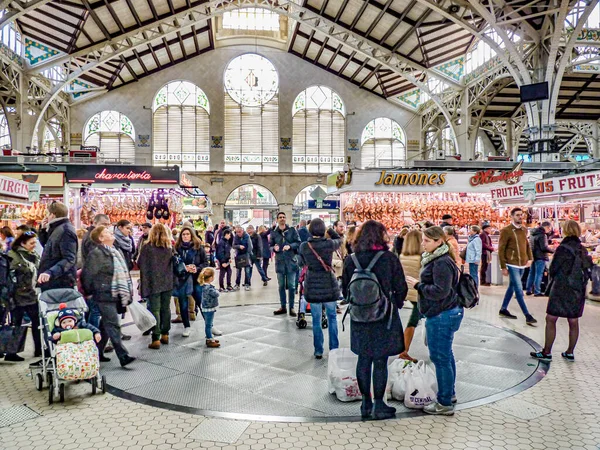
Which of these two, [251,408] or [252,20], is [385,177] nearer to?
[251,408]

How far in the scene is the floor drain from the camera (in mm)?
3422

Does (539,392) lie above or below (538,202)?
below

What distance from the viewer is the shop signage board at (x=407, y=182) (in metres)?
13.4

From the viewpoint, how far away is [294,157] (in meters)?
26.6

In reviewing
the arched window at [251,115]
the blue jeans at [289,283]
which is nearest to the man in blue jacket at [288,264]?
the blue jeans at [289,283]

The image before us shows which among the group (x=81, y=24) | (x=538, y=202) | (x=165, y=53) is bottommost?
(x=538, y=202)

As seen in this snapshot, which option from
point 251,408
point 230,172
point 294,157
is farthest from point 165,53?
point 251,408

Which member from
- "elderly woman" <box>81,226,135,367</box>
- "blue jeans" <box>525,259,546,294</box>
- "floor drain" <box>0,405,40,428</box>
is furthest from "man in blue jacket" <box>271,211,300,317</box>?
"blue jeans" <box>525,259,546,294</box>

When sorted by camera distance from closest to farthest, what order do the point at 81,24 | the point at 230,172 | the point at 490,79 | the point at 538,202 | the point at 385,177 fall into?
the point at 538,202 < the point at 385,177 < the point at 81,24 < the point at 490,79 < the point at 230,172

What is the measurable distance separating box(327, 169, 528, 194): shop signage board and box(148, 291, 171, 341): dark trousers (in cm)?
874

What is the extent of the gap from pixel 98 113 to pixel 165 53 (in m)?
4.97

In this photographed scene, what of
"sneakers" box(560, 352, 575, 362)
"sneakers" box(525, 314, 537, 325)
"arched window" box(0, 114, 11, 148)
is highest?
"arched window" box(0, 114, 11, 148)

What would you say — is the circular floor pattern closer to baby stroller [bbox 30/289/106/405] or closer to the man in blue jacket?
A: baby stroller [bbox 30/289/106/405]

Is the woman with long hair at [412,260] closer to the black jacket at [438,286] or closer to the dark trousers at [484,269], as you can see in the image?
the black jacket at [438,286]
